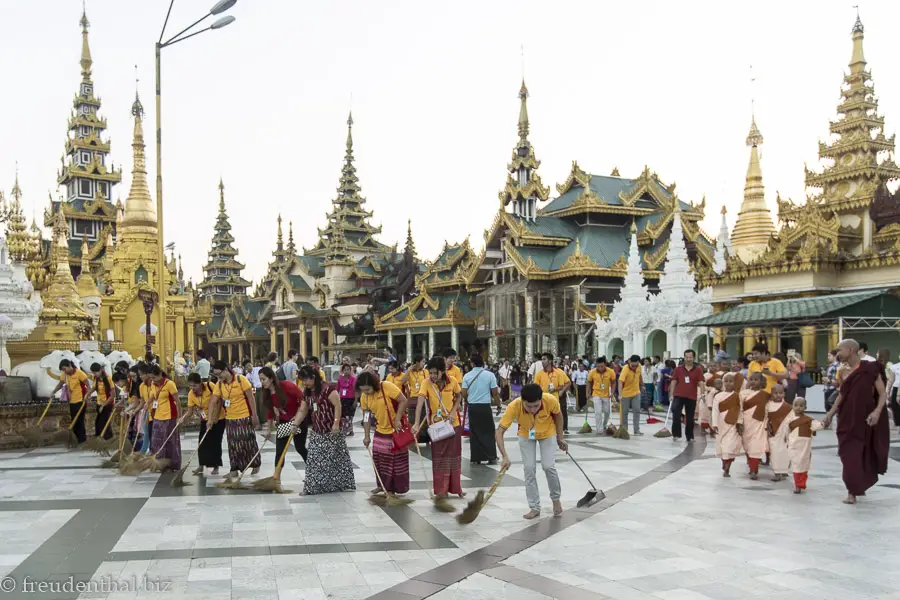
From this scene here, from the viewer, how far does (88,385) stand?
14422 millimetres

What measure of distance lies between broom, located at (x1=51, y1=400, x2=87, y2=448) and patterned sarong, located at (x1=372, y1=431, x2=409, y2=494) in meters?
7.15

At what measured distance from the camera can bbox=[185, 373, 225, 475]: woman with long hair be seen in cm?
1105

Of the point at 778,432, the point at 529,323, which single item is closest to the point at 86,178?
the point at 529,323

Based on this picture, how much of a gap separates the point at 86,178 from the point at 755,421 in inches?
2229

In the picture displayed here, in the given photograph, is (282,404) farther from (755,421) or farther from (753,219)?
(753,219)

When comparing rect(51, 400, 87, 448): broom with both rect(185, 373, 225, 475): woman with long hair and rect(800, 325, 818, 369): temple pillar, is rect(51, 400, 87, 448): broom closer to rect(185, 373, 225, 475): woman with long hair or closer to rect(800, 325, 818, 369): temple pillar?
rect(185, 373, 225, 475): woman with long hair

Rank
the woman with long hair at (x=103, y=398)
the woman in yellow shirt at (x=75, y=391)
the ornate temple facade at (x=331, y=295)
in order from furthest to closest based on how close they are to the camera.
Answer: the ornate temple facade at (x=331, y=295) → the woman with long hair at (x=103, y=398) → the woman in yellow shirt at (x=75, y=391)

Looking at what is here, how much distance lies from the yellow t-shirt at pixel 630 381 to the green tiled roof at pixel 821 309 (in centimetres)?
608

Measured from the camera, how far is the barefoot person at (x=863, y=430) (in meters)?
8.70

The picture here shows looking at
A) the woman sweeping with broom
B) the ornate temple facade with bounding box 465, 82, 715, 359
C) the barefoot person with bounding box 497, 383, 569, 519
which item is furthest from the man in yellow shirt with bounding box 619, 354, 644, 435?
the ornate temple facade with bounding box 465, 82, 715, 359

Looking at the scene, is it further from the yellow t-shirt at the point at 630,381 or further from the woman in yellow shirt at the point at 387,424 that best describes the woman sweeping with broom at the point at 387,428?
the yellow t-shirt at the point at 630,381

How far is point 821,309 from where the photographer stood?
1977 centimetres

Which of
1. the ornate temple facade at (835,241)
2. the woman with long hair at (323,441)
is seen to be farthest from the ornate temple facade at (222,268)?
the woman with long hair at (323,441)

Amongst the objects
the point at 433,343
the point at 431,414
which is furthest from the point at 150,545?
the point at 433,343
